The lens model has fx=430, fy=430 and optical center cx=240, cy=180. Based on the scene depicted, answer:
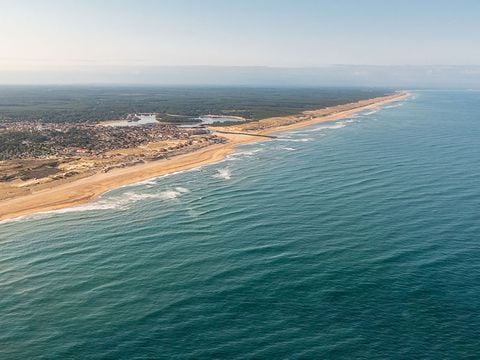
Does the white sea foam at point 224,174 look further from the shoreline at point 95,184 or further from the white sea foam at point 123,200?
the white sea foam at point 123,200

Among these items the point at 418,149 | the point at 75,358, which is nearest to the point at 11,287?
the point at 75,358

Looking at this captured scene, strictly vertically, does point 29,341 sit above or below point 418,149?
below

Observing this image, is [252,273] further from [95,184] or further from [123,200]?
[95,184]

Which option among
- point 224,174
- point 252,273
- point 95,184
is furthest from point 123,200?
point 252,273

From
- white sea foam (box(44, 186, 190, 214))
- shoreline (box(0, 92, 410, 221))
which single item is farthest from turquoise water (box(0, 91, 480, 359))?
shoreline (box(0, 92, 410, 221))

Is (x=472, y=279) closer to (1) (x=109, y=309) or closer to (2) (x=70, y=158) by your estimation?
(1) (x=109, y=309)

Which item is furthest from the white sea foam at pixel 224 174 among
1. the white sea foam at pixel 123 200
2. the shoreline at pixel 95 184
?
the white sea foam at pixel 123 200
